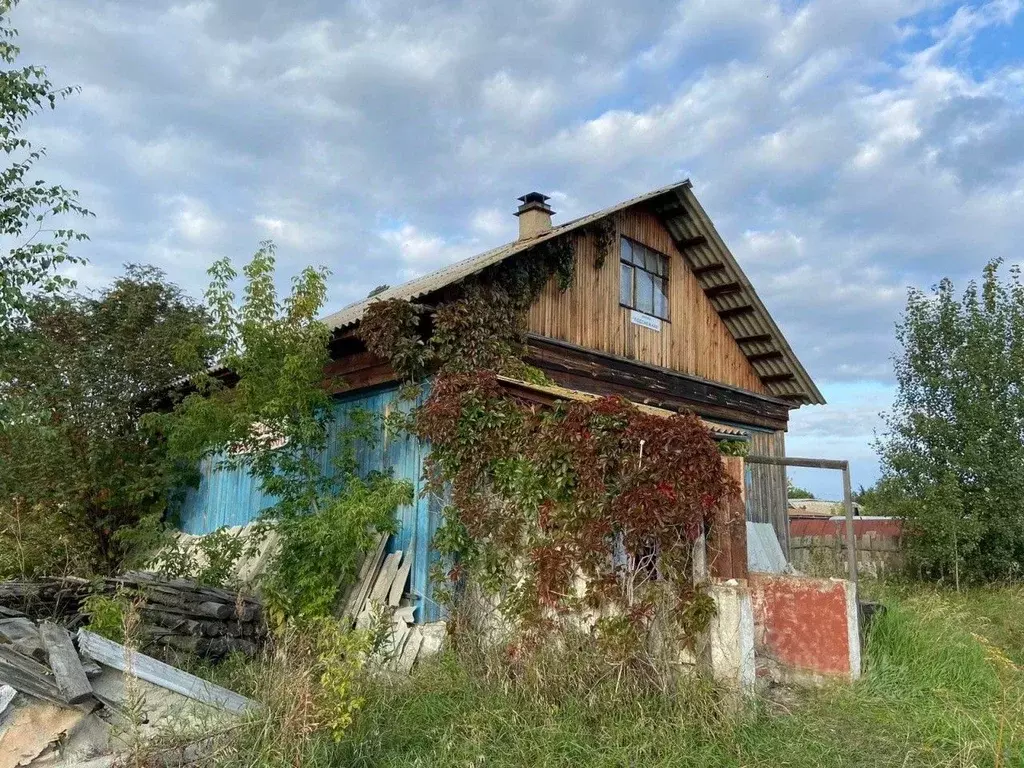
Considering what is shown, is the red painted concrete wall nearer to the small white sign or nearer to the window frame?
the small white sign

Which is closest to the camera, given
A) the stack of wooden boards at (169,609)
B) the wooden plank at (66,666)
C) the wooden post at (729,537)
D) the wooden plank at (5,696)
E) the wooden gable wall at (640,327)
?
the wooden plank at (5,696)

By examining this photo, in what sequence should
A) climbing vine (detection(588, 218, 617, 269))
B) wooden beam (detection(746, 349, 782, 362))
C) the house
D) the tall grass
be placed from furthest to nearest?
1. wooden beam (detection(746, 349, 782, 362))
2. climbing vine (detection(588, 218, 617, 269))
3. the house
4. the tall grass

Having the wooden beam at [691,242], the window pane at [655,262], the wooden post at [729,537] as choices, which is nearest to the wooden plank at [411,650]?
the wooden post at [729,537]

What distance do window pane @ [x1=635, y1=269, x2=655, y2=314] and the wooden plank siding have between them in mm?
3308

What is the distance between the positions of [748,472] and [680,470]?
760cm

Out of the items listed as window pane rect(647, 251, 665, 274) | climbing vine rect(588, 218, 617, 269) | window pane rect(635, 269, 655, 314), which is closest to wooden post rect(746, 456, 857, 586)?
climbing vine rect(588, 218, 617, 269)

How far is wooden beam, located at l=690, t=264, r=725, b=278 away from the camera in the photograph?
12727 mm

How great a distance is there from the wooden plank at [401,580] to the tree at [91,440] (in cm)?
500

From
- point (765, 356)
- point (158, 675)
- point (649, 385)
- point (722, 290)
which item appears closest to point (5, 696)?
point (158, 675)

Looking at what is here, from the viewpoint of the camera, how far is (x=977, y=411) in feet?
43.2

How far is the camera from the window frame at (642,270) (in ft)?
38.1

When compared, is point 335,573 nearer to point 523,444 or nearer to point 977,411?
point 523,444

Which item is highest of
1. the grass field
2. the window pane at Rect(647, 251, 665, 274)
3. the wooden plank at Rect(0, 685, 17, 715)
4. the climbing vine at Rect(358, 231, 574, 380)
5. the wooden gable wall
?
the window pane at Rect(647, 251, 665, 274)

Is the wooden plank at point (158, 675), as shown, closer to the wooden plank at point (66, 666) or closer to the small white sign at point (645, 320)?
the wooden plank at point (66, 666)
